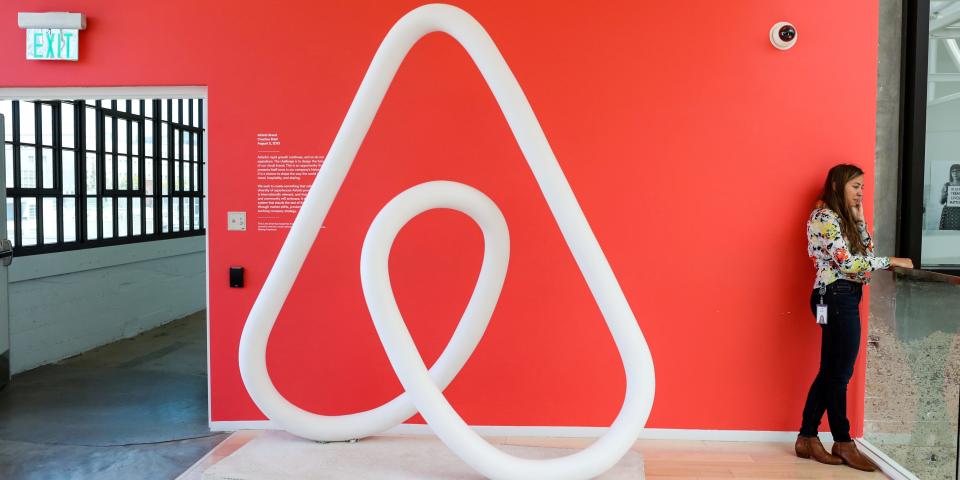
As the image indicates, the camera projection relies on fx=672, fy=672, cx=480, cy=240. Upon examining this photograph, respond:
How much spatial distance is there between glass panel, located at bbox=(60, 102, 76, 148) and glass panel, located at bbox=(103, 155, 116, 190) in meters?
0.50

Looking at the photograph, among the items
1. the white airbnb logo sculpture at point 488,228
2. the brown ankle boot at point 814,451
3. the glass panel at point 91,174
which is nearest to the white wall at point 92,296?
the glass panel at point 91,174

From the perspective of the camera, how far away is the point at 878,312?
361 centimetres

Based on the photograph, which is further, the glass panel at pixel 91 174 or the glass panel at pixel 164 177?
the glass panel at pixel 164 177

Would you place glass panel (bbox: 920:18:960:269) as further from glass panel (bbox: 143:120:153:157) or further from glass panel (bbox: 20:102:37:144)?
glass panel (bbox: 143:120:153:157)

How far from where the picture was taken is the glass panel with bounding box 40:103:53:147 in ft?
17.1

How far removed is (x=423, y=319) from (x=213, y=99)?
170 cm

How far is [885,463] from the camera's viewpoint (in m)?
3.37

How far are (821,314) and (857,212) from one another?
562 mm

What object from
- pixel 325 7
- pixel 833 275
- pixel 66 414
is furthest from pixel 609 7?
pixel 66 414

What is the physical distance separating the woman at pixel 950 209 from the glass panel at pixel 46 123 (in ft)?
20.1

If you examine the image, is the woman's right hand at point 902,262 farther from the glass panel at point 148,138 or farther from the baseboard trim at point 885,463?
the glass panel at point 148,138

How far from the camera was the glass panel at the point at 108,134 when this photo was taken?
6.09 m

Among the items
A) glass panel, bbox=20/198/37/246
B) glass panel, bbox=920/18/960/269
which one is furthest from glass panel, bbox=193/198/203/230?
glass panel, bbox=920/18/960/269

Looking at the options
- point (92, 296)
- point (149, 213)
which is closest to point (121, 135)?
point (149, 213)
